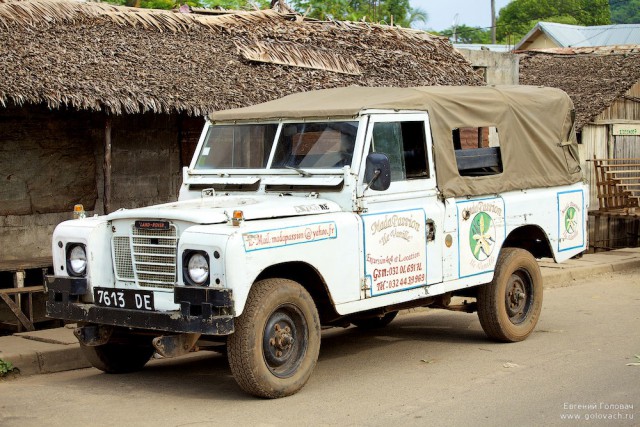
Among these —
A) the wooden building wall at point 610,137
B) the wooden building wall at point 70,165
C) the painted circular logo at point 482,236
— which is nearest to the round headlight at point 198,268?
the painted circular logo at point 482,236

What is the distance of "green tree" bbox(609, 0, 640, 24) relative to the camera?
83012mm

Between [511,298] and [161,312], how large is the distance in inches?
146

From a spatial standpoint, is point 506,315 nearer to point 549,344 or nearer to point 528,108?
point 549,344

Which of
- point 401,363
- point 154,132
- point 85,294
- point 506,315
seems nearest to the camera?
point 85,294

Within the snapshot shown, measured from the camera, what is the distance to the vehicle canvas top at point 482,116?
779cm

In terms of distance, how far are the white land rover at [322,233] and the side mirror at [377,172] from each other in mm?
11

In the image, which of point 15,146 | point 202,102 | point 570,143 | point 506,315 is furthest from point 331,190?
point 15,146

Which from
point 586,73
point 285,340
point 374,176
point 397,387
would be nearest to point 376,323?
point 397,387

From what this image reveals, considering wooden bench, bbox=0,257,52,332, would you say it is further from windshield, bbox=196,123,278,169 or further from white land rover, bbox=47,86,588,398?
windshield, bbox=196,123,278,169

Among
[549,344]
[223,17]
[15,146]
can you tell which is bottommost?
[549,344]

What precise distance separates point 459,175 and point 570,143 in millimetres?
2062

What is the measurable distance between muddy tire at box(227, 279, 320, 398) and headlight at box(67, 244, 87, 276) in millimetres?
1413

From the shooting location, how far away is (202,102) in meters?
11.2

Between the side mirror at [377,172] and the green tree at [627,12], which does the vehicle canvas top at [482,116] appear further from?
the green tree at [627,12]
